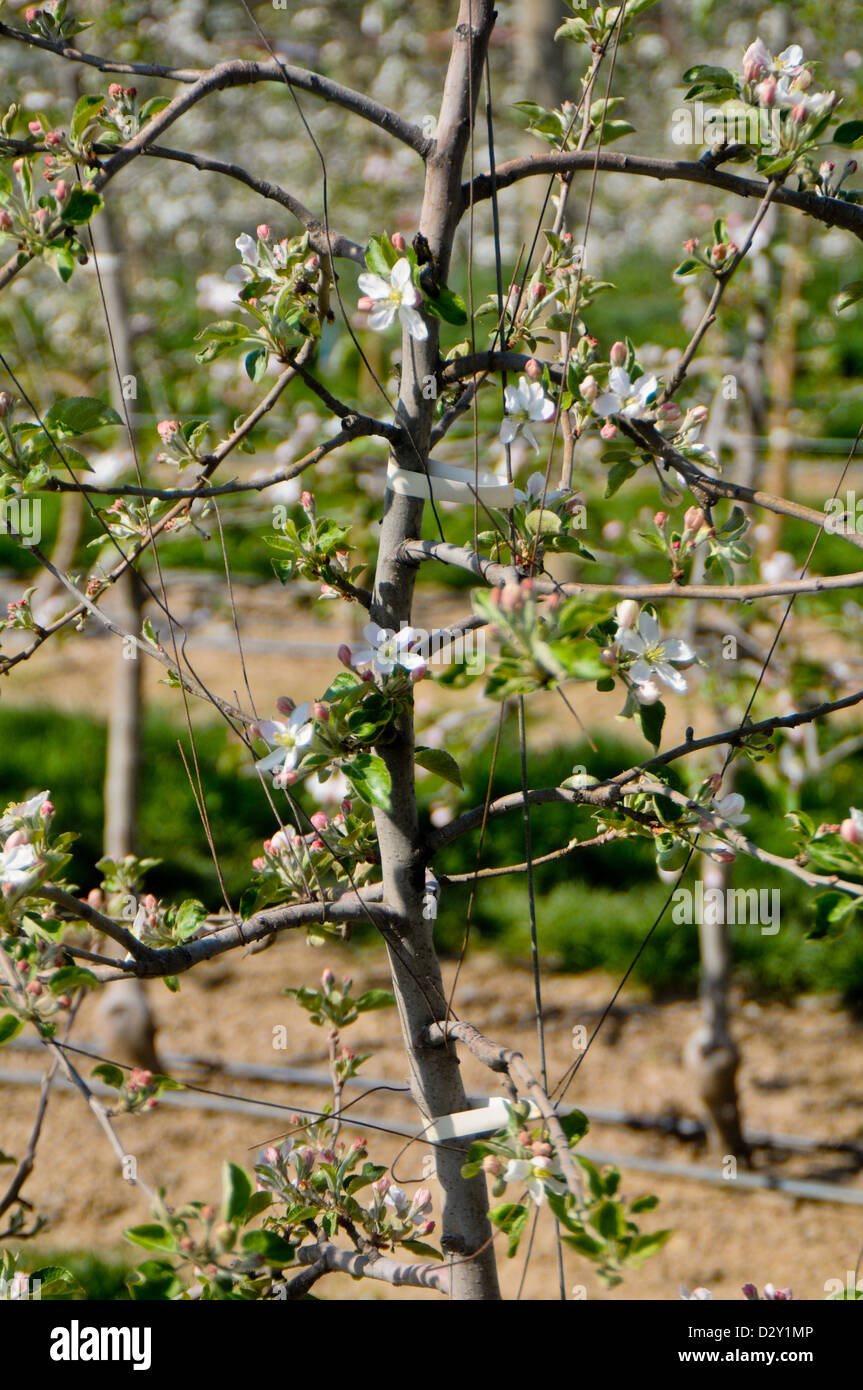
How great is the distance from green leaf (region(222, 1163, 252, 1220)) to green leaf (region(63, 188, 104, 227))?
77 cm

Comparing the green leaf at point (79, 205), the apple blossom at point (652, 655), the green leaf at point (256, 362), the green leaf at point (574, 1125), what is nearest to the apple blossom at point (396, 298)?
the green leaf at point (256, 362)

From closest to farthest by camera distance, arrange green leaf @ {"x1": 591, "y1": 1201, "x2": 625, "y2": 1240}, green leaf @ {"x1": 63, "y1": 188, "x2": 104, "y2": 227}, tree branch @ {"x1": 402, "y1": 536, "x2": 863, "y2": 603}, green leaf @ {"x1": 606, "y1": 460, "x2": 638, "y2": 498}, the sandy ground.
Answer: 1. green leaf @ {"x1": 591, "y1": 1201, "x2": 625, "y2": 1240}
2. tree branch @ {"x1": 402, "y1": 536, "x2": 863, "y2": 603}
3. green leaf @ {"x1": 63, "y1": 188, "x2": 104, "y2": 227}
4. green leaf @ {"x1": 606, "y1": 460, "x2": 638, "y2": 498}
5. the sandy ground

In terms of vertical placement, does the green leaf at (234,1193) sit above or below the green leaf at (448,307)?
below

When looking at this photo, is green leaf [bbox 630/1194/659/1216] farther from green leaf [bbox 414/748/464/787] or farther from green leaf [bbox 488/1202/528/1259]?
green leaf [bbox 414/748/464/787]

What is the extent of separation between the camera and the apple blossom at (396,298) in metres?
1.01

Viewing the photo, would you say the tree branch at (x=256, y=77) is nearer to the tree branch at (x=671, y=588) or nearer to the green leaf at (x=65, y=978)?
the tree branch at (x=671, y=588)

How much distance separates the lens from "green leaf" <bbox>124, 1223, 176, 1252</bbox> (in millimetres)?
799

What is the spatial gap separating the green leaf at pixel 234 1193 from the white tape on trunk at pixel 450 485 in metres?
0.60

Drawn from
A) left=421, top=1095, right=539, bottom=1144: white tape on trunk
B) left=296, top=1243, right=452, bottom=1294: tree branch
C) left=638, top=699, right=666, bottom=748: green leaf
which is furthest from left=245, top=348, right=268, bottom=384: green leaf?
left=296, top=1243, right=452, bottom=1294: tree branch

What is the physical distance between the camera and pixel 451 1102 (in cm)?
131

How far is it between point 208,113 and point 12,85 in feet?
4.73

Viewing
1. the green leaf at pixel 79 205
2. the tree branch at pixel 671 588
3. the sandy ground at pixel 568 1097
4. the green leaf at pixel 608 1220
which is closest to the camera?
the green leaf at pixel 608 1220

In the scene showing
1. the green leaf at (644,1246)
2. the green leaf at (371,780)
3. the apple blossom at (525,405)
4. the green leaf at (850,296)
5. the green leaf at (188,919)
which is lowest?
the green leaf at (644,1246)

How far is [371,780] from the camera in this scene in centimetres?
102
